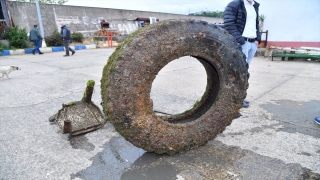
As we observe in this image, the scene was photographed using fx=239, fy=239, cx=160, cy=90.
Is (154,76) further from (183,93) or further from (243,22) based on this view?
(183,93)

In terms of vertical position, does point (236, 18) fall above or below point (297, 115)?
above

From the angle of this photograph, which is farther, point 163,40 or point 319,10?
point 319,10

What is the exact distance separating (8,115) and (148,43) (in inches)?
98.3

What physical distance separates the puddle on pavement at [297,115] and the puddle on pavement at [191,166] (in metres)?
0.89

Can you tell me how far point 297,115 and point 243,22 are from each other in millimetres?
1496

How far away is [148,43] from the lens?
1.88 metres

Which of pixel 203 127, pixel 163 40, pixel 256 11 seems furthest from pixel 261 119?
pixel 163 40

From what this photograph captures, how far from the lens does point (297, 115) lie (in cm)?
329

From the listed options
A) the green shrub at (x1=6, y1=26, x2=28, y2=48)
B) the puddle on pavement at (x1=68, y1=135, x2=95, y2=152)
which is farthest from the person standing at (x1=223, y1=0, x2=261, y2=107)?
the green shrub at (x1=6, y1=26, x2=28, y2=48)

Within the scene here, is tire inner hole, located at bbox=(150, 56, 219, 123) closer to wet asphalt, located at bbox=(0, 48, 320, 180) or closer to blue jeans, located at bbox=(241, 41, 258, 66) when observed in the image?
wet asphalt, located at bbox=(0, 48, 320, 180)

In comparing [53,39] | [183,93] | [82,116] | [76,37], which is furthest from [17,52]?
[82,116]

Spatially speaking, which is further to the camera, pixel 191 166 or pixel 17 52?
pixel 17 52

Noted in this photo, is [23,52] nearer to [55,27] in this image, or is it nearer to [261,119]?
[55,27]

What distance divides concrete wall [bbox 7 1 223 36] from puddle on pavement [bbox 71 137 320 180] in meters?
12.2
